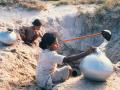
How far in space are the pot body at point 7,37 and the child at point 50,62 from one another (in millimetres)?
1855

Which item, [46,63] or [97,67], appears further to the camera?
[46,63]

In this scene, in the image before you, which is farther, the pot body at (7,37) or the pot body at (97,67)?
the pot body at (7,37)

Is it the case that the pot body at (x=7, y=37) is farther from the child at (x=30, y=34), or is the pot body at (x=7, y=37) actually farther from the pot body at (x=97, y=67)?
the pot body at (x=97, y=67)

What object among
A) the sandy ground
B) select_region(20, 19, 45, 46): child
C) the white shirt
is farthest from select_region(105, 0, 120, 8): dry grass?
the white shirt

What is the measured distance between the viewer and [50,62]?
6.98m

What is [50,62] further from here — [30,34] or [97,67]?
[30,34]

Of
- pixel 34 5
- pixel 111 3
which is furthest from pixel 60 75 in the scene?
pixel 34 5

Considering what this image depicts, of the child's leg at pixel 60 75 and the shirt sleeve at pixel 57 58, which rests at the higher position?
the shirt sleeve at pixel 57 58

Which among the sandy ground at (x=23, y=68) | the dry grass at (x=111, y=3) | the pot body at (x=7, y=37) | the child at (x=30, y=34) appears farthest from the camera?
the dry grass at (x=111, y=3)

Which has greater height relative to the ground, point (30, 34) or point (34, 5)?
point (34, 5)

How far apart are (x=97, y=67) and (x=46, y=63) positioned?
88 cm

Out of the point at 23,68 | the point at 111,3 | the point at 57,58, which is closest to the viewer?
the point at 57,58

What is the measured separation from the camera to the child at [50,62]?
22.5 ft

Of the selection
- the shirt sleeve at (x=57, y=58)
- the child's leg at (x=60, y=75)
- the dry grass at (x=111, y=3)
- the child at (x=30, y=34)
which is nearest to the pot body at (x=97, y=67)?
the shirt sleeve at (x=57, y=58)
